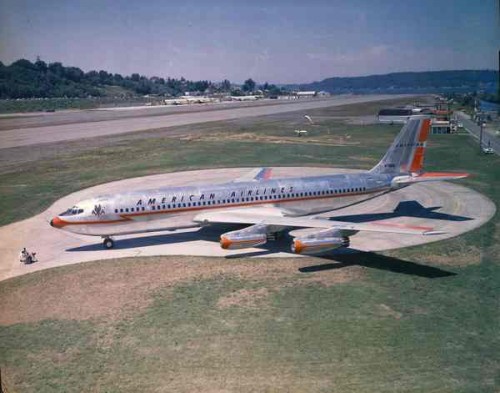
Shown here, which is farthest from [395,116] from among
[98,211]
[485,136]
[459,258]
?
[98,211]

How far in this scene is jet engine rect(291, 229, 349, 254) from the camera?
32.7 metres

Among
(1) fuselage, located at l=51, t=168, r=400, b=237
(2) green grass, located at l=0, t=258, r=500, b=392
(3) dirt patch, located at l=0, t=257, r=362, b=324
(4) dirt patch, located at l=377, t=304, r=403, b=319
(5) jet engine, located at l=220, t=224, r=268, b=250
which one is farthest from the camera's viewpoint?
(1) fuselage, located at l=51, t=168, r=400, b=237

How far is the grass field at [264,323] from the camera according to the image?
19375mm

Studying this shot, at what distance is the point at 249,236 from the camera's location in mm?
34594

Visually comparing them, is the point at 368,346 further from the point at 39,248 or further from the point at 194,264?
the point at 39,248

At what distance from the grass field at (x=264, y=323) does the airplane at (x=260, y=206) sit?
2.39 m

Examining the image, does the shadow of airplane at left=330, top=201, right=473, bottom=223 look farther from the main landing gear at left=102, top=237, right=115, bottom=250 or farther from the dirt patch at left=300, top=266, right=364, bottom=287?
the main landing gear at left=102, top=237, right=115, bottom=250

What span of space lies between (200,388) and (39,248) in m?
26.1

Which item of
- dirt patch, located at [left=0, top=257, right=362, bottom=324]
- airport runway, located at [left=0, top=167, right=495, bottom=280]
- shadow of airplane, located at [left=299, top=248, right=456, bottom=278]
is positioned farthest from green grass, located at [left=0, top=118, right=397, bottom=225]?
shadow of airplane, located at [left=299, top=248, right=456, bottom=278]

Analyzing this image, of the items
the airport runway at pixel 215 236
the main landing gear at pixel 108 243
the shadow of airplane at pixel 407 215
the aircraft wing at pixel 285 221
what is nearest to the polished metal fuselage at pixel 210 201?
the main landing gear at pixel 108 243

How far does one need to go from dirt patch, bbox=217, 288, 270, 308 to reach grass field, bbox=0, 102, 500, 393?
0.13 m

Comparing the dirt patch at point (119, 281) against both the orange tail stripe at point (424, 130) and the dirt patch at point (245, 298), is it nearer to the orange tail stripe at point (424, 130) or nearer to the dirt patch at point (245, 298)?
the dirt patch at point (245, 298)

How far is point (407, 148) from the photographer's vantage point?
43.7m

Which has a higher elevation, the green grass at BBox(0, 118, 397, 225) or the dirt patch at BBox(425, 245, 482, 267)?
the green grass at BBox(0, 118, 397, 225)
